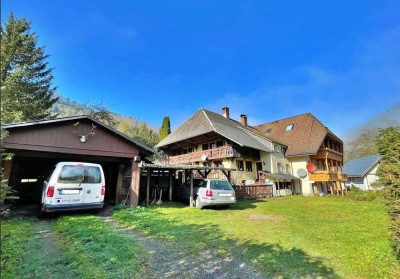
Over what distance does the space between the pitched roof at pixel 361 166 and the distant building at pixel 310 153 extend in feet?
15.6

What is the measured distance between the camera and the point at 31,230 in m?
7.12

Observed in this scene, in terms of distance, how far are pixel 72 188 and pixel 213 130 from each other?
17733 mm

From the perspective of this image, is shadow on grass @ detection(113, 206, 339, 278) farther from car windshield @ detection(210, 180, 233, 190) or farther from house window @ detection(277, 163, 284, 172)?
→ house window @ detection(277, 163, 284, 172)

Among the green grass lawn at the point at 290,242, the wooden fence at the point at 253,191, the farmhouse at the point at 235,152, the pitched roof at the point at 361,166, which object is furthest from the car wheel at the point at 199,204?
the pitched roof at the point at 361,166

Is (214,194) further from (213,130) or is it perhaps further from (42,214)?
(213,130)

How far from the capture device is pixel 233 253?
570 cm

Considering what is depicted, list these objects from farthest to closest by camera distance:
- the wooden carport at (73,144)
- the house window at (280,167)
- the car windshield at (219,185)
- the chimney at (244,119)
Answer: the chimney at (244,119) → the house window at (280,167) → the car windshield at (219,185) → the wooden carport at (73,144)

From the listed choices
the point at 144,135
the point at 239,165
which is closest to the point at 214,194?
the point at 239,165

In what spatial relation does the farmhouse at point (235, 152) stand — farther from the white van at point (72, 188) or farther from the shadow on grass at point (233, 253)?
the shadow on grass at point (233, 253)

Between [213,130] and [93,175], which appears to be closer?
[93,175]

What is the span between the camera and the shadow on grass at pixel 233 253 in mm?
4767

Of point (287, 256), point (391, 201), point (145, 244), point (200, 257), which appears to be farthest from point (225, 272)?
point (391, 201)

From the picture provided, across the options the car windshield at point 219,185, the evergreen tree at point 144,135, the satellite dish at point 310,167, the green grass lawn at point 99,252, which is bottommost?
the green grass lawn at point 99,252

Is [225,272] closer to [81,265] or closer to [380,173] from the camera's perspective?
[81,265]
